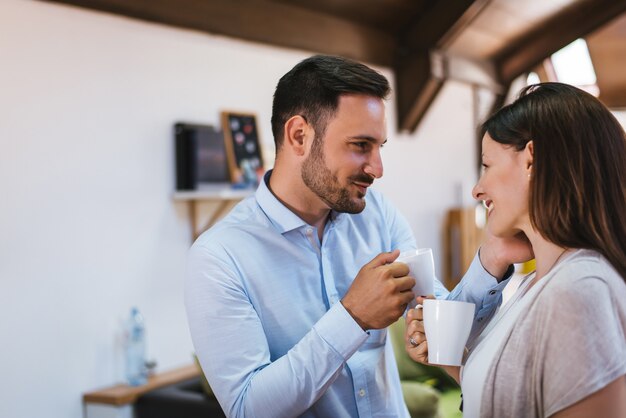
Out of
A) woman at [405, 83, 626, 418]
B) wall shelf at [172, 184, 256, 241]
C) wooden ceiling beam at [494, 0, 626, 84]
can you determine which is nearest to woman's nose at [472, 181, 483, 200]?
woman at [405, 83, 626, 418]

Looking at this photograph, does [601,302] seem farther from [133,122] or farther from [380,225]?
[133,122]

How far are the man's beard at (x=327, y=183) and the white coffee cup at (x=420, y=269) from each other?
194 millimetres

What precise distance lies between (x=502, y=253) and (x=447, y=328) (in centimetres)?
29

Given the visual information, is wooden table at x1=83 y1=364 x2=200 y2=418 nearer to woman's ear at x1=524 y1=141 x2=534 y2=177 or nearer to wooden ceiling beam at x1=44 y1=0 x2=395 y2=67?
wooden ceiling beam at x1=44 y1=0 x2=395 y2=67

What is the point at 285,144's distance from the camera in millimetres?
1610

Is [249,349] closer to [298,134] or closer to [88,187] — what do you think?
[298,134]

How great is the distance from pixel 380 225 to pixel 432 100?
413 cm

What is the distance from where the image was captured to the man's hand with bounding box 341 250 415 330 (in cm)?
130

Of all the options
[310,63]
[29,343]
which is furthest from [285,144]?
[29,343]

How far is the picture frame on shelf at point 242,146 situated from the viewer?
12.7 feet

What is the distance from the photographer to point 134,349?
3.37m

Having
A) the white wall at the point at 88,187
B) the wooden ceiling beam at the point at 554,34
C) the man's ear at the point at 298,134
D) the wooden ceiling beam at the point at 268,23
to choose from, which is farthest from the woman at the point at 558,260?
the wooden ceiling beam at the point at 554,34

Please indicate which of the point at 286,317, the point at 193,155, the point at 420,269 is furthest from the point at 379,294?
the point at 193,155

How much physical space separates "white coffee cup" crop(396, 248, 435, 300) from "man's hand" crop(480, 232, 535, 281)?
145 millimetres
